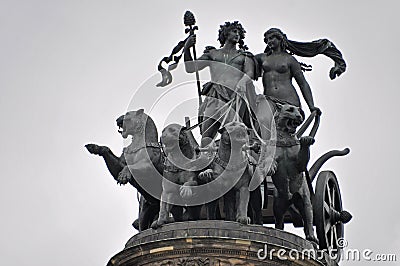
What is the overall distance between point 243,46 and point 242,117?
6.20ft

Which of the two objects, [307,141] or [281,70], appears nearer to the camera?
[307,141]

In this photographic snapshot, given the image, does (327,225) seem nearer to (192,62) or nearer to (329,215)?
(329,215)

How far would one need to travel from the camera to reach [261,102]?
84.2 feet

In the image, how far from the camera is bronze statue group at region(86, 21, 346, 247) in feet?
77.0

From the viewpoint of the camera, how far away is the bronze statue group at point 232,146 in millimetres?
23469

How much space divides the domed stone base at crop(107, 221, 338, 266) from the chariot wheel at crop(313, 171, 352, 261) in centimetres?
213

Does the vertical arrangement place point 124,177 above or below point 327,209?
below

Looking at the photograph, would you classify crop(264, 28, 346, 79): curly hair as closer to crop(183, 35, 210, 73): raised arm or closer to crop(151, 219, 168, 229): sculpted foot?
crop(183, 35, 210, 73): raised arm

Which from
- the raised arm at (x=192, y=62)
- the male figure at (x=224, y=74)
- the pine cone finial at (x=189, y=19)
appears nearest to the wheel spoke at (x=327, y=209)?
the male figure at (x=224, y=74)

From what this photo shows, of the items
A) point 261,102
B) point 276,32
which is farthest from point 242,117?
point 276,32

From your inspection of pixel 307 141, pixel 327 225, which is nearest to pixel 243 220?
pixel 307 141

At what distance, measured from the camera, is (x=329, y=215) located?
26125mm

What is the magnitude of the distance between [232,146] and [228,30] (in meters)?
3.97

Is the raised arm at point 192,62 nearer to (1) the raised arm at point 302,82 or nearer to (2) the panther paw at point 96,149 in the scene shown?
(1) the raised arm at point 302,82
